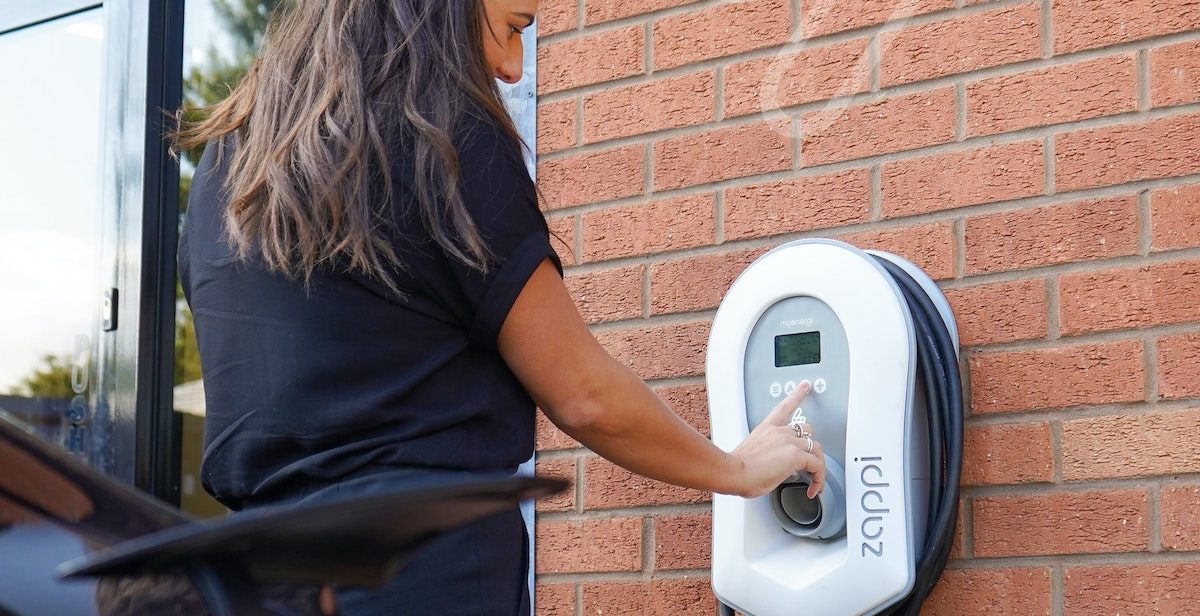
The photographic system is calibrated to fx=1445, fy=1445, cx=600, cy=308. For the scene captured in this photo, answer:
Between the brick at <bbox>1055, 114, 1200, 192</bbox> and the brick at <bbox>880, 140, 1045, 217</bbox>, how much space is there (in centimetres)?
4

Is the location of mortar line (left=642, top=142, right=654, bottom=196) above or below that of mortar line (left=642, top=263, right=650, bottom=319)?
above

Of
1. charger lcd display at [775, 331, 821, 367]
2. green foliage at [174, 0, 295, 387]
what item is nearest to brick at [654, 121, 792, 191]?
charger lcd display at [775, 331, 821, 367]

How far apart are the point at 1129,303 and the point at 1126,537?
0.33 m

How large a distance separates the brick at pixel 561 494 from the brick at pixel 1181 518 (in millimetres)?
1001

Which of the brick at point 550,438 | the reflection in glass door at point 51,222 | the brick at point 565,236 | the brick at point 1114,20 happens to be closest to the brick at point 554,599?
the brick at point 550,438

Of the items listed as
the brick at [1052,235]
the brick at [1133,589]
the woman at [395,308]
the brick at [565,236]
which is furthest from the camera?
the brick at [565,236]

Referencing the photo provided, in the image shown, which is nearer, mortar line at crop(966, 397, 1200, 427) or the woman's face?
the woman's face

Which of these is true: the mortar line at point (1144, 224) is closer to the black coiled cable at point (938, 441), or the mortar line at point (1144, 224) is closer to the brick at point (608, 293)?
the black coiled cable at point (938, 441)

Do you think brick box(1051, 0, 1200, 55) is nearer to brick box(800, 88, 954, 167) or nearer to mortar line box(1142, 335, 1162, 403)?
brick box(800, 88, 954, 167)

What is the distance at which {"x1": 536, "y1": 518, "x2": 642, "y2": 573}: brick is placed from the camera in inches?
97.3

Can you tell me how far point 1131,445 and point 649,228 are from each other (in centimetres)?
89

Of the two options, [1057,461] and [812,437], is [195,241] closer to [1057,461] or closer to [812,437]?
[812,437]

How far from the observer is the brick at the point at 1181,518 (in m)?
1.99

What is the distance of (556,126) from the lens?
268 centimetres
